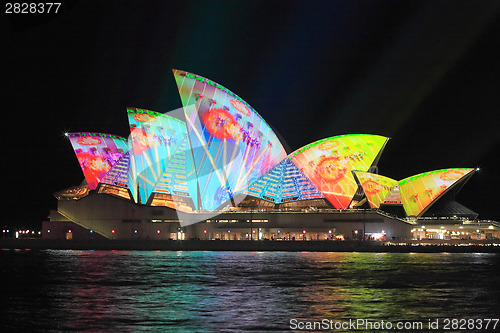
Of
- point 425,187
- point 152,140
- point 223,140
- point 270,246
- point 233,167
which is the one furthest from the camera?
point 425,187

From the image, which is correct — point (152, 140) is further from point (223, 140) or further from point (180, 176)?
point (223, 140)

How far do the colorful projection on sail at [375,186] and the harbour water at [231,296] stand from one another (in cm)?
3178

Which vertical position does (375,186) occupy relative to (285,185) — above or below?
below

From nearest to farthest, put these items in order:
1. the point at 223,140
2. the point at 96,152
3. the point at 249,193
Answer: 1. the point at 223,140
2. the point at 249,193
3. the point at 96,152

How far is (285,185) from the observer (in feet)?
258

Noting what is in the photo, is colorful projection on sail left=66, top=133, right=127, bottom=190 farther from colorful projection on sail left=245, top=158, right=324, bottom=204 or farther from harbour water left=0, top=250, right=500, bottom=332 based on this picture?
harbour water left=0, top=250, right=500, bottom=332

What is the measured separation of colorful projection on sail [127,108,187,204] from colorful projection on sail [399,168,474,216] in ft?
86.9

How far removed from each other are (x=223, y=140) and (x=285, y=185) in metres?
11.6

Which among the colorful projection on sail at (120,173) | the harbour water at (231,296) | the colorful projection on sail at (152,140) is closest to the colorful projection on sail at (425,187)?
the colorful projection on sail at (152,140)

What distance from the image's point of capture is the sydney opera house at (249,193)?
7500 centimetres

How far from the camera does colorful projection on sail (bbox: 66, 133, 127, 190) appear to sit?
77.8 metres

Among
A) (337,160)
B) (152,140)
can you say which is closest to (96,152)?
(152,140)

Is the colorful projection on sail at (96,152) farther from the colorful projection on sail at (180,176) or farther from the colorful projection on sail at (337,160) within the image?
the colorful projection on sail at (337,160)

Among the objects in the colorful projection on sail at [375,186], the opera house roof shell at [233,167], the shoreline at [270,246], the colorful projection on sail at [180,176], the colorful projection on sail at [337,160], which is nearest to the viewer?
the shoreline at [270,246]
